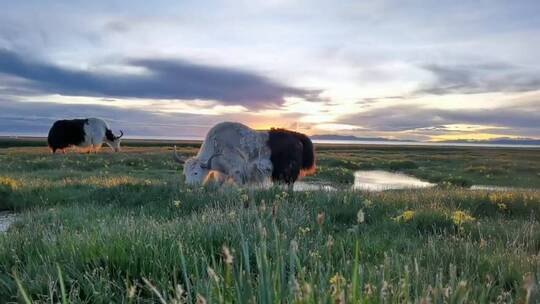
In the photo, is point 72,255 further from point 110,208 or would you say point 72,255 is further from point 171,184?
point 171,184

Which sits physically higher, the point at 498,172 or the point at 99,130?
the point at 99,130

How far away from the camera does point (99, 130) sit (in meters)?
33.8

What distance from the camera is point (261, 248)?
1.98 meters

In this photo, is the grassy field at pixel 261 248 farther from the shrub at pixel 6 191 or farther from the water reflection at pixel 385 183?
the water reflection at pixel 385 183

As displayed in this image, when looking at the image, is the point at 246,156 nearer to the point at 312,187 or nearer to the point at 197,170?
the point at 197,170

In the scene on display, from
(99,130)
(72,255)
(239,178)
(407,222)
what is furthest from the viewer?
(99,130)

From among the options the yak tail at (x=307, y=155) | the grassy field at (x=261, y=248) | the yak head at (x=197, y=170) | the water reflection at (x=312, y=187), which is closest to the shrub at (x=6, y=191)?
the grassy field at (x=261, y=248)

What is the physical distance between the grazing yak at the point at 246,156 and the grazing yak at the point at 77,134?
22604mm

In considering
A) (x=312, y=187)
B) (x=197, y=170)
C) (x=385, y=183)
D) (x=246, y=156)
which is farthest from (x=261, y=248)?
(x=385, y=183)

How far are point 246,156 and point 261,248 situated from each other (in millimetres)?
11142

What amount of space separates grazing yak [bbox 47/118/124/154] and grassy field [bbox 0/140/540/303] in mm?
23060

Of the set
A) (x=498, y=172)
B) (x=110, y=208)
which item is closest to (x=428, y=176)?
(x=498, y=172)

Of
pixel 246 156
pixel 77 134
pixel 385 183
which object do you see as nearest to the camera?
pixel 246 156

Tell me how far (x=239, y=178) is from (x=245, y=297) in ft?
35.3
